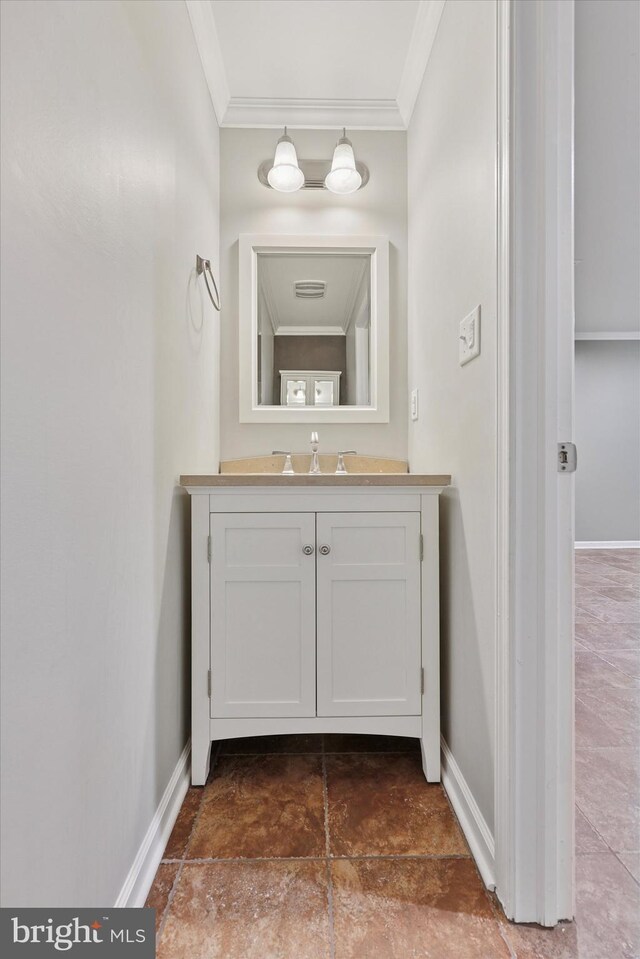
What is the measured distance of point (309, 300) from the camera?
2.02 m

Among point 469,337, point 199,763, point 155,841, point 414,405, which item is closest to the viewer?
point 155,841

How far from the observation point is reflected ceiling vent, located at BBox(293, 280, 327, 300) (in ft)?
6.59

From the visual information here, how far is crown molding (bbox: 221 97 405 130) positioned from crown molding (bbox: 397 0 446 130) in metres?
0.06

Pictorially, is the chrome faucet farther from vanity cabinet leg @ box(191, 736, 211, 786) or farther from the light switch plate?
vanity cabinet leg @ box(191, 736, 211, 786)

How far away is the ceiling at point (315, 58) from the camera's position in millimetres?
1529

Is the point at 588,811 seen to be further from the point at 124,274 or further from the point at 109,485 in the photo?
the point at 124,274

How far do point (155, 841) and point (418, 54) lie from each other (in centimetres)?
238

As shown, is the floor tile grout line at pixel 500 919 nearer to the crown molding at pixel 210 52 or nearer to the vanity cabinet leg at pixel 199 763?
the vanity cabinet leg at pixel 199 763

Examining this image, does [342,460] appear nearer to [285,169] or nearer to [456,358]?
[456,358]

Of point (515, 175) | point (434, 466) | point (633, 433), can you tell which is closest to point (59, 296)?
point (515, 175)

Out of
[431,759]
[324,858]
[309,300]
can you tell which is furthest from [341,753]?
[309,300]

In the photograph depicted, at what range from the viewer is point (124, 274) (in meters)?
0.92

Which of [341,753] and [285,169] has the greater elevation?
[285,169]

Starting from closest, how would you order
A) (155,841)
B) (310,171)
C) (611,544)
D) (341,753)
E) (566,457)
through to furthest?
(566,457) → (155,841) → (341,753) → (310,171) → (611,544)
